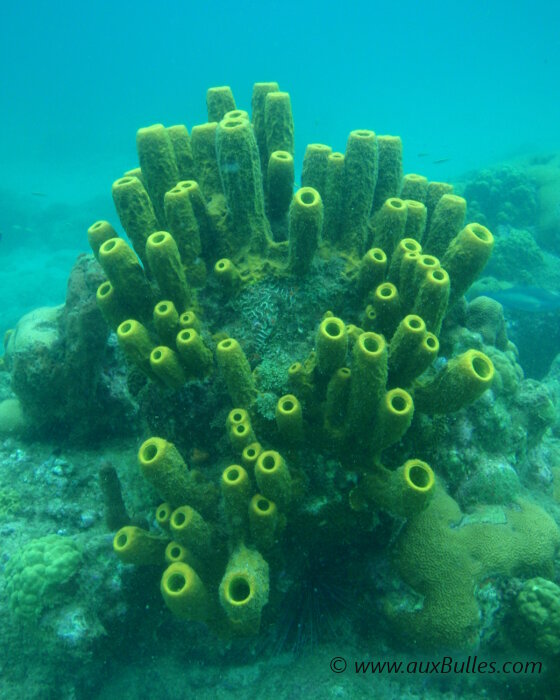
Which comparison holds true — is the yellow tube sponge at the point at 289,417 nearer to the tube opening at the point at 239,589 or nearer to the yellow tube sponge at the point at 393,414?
the yellow tube sponge at the point at 393,414

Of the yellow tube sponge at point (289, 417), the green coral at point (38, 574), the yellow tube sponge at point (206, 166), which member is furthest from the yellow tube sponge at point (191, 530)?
the yellow tube sponge at point (206, 166)

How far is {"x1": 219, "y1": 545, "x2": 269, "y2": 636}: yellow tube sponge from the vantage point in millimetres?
2180

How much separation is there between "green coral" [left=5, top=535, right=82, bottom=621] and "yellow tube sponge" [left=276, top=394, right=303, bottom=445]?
2149 millimetres

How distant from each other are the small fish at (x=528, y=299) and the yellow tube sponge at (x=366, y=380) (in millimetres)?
7045

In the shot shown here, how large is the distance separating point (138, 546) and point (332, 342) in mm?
1844

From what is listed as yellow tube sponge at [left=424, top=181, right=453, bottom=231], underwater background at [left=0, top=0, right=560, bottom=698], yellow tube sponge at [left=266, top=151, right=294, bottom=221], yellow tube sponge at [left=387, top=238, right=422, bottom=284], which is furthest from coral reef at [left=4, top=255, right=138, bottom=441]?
yellow tube sponge at [left=424, top=181, right=453, bottom=231]

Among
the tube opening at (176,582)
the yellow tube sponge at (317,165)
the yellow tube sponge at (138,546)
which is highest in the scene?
the yellow tube sponge at (317,165)

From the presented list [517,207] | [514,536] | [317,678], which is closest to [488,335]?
[514,536]

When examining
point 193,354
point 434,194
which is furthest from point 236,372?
point 434,194

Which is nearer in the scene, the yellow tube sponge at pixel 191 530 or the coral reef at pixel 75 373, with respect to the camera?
the yellow tube sponge at pixel 191 530

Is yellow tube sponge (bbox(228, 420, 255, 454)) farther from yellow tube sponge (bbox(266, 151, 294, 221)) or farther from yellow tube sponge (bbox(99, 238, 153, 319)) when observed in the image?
yellow tube sponge (bbox(266, 151, 294, 221))

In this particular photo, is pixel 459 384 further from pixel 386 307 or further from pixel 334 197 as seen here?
pixel 334 197

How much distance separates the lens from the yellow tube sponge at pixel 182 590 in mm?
2320

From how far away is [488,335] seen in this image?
4.41 metres
